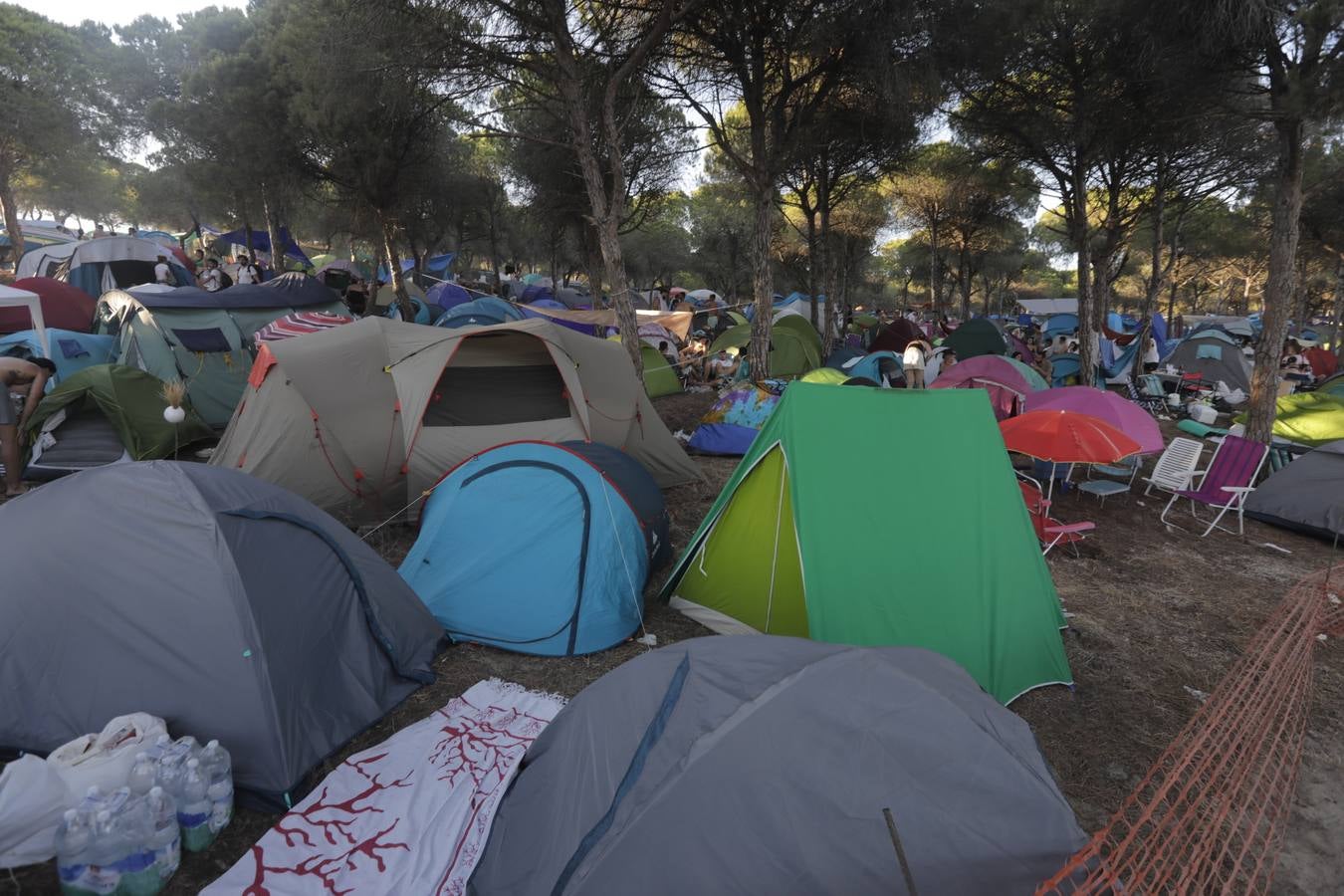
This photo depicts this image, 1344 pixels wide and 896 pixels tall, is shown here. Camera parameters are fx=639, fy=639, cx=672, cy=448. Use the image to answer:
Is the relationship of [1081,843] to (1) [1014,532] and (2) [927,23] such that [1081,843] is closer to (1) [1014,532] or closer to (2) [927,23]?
(1) [1014,532]

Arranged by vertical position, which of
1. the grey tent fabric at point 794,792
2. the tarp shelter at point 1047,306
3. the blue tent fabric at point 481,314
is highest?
the tarp shelter at point 1047,306

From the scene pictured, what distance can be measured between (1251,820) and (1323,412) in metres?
10.3

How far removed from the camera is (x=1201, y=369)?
16.2 m

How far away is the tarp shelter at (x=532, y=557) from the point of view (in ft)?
14.4

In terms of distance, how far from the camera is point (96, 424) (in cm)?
715

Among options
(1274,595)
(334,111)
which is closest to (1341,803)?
(1274,595)

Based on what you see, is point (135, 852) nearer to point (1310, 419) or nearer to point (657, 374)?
point (657, 374)

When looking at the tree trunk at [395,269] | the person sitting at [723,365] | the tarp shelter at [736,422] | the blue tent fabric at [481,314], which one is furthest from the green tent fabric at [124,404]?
the person sitting at [723,365]

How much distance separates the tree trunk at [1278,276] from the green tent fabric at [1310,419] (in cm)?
157

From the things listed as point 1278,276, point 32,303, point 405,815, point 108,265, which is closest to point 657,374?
point 32,303

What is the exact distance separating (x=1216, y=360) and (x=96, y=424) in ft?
72.5

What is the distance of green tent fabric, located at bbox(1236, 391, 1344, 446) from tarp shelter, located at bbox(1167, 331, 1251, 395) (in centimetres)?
611

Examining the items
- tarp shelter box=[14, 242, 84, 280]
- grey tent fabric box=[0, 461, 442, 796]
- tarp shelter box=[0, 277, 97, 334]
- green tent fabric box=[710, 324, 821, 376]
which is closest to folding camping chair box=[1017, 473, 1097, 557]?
grey tent fabric box=[0, 461, 442, 796]

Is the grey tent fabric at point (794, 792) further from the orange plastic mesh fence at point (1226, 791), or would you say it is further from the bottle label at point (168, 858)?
the bottle label at point (168, 858)
